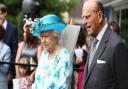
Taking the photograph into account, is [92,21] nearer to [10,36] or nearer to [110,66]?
[110,66]

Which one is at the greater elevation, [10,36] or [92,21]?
[92,21]

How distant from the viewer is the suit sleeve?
4.87 meters

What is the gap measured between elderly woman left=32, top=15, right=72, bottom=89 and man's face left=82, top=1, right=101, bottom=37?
3.35 ft

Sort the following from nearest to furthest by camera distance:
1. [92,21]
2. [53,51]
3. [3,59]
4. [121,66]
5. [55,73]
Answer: [121,66] < [92,21] < [55,73] < [53,51] < [3,59]

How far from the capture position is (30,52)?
7.77m

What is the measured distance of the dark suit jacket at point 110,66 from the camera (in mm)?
4875

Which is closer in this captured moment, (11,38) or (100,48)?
(100,48)

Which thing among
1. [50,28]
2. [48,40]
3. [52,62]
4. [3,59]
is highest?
[50,28]

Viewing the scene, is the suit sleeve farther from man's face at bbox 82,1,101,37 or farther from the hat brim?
the hat brim

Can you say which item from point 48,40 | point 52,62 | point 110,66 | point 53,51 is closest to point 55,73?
point 52,62

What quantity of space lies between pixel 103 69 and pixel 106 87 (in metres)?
0.17

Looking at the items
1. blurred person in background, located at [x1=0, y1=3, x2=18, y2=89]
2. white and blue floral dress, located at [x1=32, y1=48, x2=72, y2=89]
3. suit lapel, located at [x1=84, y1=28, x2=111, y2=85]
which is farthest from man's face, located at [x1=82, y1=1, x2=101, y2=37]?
blurred person in background, located at [x1=0, y1=3, x2=18, y2=89]

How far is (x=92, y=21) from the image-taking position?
16.4ft

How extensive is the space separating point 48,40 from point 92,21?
1130 mm
